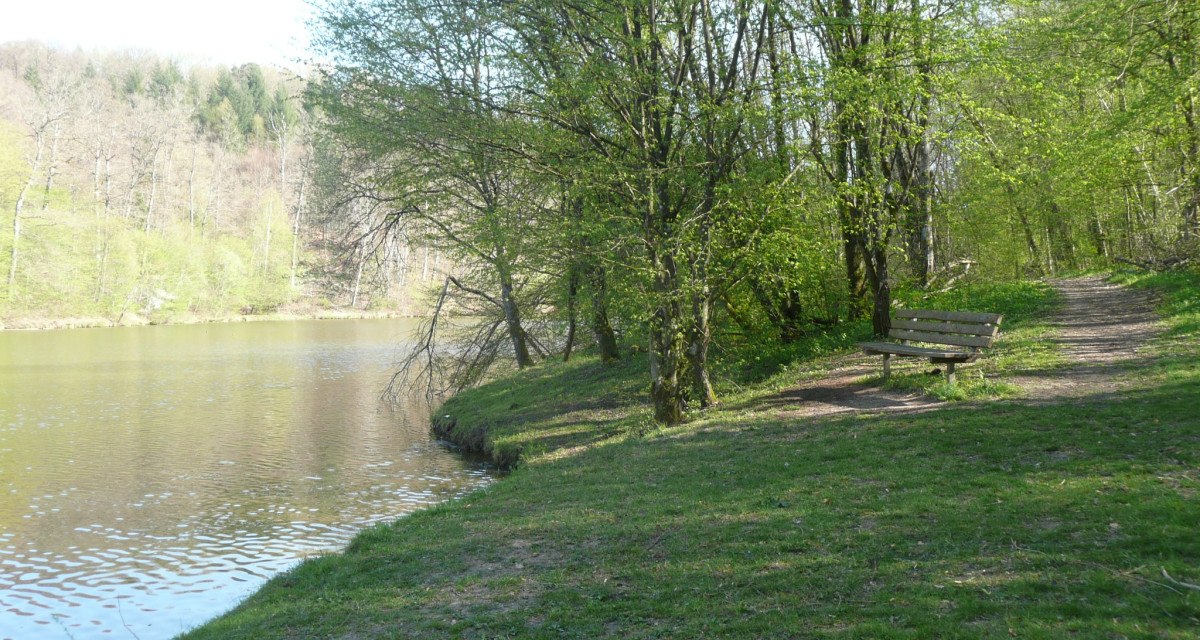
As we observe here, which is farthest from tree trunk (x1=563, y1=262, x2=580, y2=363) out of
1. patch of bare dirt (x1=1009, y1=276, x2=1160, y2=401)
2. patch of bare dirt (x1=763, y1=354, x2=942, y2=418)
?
patch of bare dirt (x1=1009, y1=276, x2=1160, y2=401)

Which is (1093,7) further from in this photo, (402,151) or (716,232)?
(402,151)

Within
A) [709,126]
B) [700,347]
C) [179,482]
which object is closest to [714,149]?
[709,126]

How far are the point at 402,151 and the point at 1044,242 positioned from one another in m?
28.0

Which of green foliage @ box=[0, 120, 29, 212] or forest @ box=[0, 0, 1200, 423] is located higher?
green foliage @ box=[0, 120, 29, 212]

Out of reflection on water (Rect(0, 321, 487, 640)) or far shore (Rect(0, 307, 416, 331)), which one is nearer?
reflection on water (Rect(0, 321, 487, 640))

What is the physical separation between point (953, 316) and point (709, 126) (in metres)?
4.40

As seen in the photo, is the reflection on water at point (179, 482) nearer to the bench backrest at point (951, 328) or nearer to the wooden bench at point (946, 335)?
the wooden bench at point (946, 335)

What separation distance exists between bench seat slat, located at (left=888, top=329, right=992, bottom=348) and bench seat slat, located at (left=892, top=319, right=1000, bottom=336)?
0.29 feet

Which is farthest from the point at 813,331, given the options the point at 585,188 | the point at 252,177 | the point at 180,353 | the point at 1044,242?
the point at 252,177

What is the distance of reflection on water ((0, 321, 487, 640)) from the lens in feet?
32.7

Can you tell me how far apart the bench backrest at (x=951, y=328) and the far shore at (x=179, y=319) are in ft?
184

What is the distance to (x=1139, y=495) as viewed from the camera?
6.07m

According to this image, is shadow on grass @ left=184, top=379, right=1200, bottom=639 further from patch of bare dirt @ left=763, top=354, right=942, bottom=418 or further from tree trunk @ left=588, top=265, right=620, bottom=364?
tree trunk @ left=588, top=265, right=620, bottom=364

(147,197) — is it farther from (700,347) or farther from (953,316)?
(953,316)
